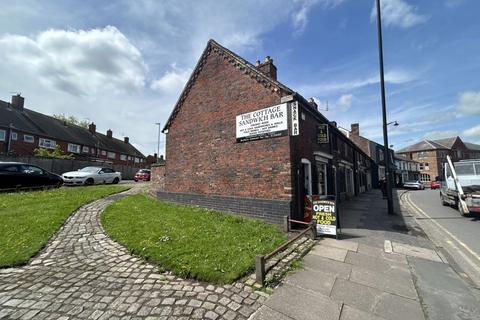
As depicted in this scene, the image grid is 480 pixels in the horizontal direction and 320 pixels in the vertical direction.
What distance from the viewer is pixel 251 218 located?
9.55 meters

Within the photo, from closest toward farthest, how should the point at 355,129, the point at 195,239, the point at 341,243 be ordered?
the point at 195,239 < the point at 341,243 < the point at 355,129

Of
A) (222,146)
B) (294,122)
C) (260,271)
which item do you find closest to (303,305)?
(260,271)

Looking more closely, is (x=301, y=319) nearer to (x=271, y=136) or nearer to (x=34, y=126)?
(x=271, y=136)

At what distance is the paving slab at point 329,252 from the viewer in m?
5.92

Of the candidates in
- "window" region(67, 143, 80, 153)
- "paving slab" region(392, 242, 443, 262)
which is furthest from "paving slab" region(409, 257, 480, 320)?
"window" region(67, 143, 80, 153)

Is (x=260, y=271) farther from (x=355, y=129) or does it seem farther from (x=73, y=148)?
(x=73, y=148)

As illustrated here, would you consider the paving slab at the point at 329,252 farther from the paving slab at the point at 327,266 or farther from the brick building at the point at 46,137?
the brick building at the point at 46,137

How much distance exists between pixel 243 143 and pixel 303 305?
7.23 meters

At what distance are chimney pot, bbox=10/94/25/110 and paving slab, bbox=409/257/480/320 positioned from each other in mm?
48390

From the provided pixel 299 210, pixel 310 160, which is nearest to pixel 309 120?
pixel 310 160

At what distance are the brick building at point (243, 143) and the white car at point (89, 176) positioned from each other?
9.05m

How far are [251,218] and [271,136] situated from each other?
11.5 ft

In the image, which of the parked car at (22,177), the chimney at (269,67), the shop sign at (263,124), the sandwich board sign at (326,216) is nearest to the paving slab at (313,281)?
the sandwich board sign at (326,216)

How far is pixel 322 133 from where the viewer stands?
11531mm
